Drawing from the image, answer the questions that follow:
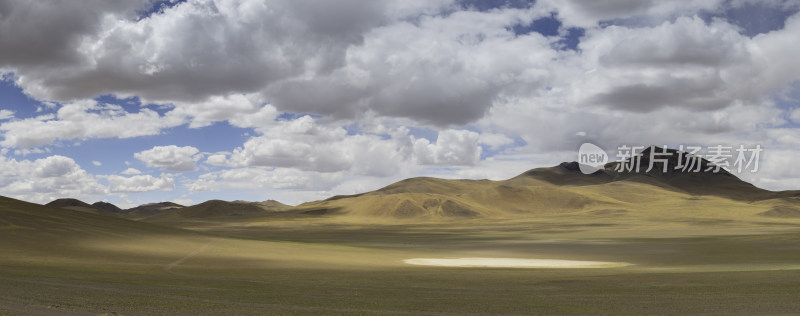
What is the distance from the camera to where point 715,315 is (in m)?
17.0

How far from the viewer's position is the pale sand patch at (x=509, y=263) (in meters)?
40.4

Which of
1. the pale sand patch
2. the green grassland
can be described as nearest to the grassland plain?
the green grassland

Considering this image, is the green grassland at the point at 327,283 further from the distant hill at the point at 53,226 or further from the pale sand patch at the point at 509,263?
the pale sand patch at the point at 509,263

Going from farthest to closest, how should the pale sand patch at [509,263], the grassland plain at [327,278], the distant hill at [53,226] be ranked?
1. the distant hill at [53,226]
2. the pale sand patch at [509,263]
3. the grassland plain at [327,278]

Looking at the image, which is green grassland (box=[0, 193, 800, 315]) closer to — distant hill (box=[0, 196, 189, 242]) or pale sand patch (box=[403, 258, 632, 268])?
distant hill (box=[0, 196, 189, 242])

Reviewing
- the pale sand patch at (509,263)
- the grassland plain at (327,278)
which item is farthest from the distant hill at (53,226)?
the pale sand patch at (509,263)

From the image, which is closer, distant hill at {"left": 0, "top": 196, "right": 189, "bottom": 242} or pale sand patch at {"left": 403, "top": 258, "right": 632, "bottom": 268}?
pale sand patch at {"left": 403, "top": 258, "right": 632, "bottom": 268}

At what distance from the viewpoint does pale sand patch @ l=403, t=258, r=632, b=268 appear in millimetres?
40375

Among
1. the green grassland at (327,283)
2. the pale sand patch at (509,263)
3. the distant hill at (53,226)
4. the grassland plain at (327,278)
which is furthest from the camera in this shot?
the distant hill at (53,226)

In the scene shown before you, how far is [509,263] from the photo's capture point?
4278 centimetres

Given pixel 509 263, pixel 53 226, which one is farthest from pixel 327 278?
pixel 53 226

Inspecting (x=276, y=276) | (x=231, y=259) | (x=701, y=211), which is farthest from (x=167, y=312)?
(x=701, y=211)

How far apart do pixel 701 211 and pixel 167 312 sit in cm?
16286

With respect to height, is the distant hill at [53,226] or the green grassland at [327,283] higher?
the distant hill at [53,226]
